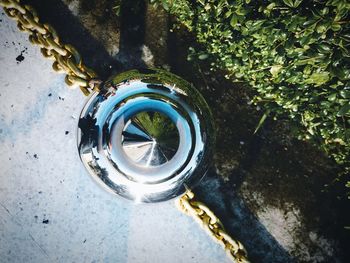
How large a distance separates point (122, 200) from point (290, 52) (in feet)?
5.56

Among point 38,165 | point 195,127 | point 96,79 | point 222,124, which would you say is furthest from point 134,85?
point 38,165

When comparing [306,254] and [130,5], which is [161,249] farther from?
[130,5]

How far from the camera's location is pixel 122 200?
2.74 metres

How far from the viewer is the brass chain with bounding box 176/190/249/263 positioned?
2422 millimetres

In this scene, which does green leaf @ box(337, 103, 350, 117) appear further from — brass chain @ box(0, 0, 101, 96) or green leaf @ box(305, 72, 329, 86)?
brass chain @ box(0, 0, 101, 96)

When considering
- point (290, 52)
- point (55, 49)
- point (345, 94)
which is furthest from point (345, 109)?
point (55, 49)

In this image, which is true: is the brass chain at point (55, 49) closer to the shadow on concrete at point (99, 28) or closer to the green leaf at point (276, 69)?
the shadow on concrete at point (99, 28)

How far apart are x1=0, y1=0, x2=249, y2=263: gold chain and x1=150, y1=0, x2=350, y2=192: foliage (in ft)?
2.59

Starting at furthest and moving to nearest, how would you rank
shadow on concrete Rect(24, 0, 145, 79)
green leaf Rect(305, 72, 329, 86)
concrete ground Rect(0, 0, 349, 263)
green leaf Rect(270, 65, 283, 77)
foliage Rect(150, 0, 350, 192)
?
shadow on concrete Rect(24, 0, 145, 79) → concrete ground Rect(0, 0, 349, 263) → green leaf Rect(270, 65, 283, 77) → green leaf Rect(305, 72, 329, 86) → foliage Rect(150, 0, 350, 192)

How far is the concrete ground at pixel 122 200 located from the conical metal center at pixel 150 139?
0.61 meters

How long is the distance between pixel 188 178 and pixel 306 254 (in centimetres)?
134

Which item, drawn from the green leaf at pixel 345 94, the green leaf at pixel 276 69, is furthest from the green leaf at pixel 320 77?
the green leaf at pixel 276 69

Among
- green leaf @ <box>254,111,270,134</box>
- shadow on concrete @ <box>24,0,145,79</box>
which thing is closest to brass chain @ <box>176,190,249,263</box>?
green leaf @ <box>254,111,270,134</box>

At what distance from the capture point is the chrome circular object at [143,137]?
235 cm
